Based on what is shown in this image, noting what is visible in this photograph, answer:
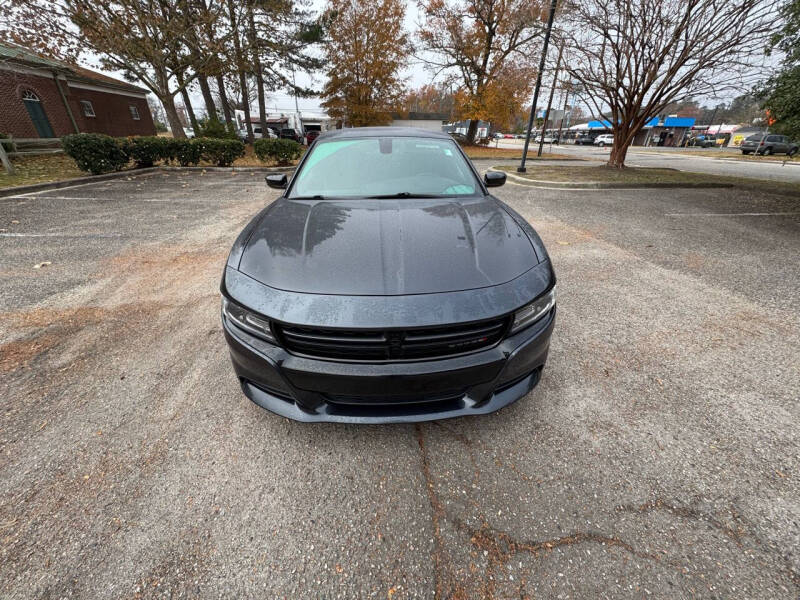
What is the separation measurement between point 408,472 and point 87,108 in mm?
30121

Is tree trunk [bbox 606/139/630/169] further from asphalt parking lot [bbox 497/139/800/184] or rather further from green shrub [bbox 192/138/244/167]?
green shrub [bbox 192/138/244/167]

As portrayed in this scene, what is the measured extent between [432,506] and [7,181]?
12795 mm

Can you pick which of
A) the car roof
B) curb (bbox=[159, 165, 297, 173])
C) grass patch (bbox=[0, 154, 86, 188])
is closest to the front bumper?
the car roof

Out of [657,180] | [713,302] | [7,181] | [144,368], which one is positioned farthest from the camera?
[657,180]

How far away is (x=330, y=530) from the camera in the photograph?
55.1 inches

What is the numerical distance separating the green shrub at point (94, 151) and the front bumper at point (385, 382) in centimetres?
1180

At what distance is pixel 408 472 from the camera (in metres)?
1.62

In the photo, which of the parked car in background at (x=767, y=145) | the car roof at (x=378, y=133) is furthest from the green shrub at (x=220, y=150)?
the parked car in background at (x=767, y=145)

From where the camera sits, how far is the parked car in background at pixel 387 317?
4.68ft

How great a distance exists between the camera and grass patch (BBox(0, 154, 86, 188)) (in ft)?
28.2

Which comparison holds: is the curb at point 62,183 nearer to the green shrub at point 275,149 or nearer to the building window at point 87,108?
the green shrub at point 275,149

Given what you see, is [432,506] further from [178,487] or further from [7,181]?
[7,181]

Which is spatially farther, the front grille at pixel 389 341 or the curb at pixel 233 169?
the curb at pixel 233 169

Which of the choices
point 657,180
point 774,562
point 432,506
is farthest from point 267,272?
→ point 657,180
